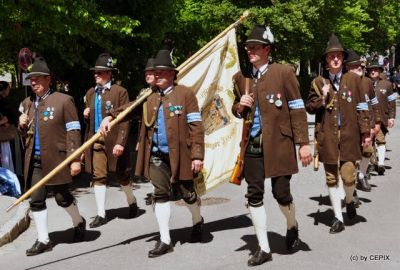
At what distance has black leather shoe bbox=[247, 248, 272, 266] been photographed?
220 inches

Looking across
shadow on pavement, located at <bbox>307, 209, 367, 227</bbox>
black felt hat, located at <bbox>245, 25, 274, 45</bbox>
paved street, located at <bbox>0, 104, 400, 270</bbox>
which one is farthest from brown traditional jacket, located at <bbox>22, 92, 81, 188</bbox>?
shadow on pavement, located at <bbox>307, 209, 367, 227</bbox>

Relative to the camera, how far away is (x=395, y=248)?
608 centimetres

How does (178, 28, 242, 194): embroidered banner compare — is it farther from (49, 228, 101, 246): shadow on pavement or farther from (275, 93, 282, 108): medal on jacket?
(275, 93, 282, 108): medal on jacket

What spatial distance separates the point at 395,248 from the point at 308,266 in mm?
1111

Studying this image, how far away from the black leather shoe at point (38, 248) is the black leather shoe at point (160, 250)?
3.92 ft

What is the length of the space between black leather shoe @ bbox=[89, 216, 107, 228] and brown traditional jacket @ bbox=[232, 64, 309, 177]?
9.24 ft

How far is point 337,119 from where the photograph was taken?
699cm

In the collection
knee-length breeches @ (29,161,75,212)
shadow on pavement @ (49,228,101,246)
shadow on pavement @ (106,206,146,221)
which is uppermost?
knee-length breeches @ (29,161,75,212)

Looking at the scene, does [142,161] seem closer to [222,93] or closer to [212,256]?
[212,256]

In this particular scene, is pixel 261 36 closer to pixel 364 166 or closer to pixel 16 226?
pixel 16 226

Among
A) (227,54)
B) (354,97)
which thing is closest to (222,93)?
(227,54)

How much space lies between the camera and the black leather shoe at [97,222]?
25.0 feet

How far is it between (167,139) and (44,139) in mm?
1334

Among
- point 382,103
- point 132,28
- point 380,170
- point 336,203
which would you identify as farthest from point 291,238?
point 132,28
